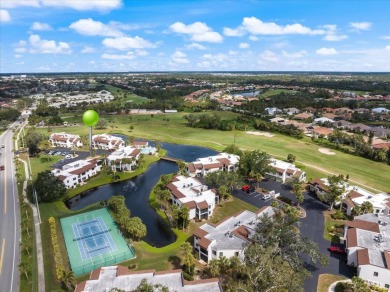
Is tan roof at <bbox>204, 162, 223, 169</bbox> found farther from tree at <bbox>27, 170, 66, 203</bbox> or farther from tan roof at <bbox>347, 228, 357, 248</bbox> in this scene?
tan roof at <bbox>347, 228, 357, 248</bbox>

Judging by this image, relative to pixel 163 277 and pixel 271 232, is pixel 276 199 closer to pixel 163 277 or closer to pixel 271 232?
Answer: pixel 271 232

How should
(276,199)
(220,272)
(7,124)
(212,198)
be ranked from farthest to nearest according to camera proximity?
(7,124) < (276,199) < (212,198) < (220,272)

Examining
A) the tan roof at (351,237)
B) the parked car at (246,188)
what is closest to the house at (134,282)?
the tan roof at (351,237)

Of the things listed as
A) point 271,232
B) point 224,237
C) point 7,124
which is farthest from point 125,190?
point 7,124

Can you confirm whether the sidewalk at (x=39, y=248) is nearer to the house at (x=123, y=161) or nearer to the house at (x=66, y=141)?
the house at (x=123, y=161)

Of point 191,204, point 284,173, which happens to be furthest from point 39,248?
point 284,173

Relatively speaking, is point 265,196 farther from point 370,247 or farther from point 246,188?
point 370,247
